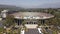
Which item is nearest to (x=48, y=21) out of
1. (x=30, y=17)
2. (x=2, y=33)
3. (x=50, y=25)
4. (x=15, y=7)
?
(x=50, y=25)

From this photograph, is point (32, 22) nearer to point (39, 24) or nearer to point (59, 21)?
point (39, 24)

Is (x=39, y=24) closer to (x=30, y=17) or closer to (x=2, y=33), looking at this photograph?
(x=30, y=17)

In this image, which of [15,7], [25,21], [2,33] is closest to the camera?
[2,33]

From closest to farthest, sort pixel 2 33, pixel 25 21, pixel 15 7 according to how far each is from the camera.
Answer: pixel 2 33 < pixel 25 21 < pixel 15 7

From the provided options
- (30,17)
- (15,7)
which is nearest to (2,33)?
(30,17)

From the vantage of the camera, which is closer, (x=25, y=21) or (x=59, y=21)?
(x=59, y=21)

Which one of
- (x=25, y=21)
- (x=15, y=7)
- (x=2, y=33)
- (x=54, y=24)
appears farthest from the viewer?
(x=15, y=7)

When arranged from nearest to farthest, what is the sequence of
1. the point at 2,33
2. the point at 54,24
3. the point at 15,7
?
the point at 2,33 < the point at 54,24 < the point at 15,7

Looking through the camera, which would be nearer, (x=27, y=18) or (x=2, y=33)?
(x=2, y=33)

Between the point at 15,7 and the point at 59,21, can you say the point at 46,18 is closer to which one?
the point at 59,21
